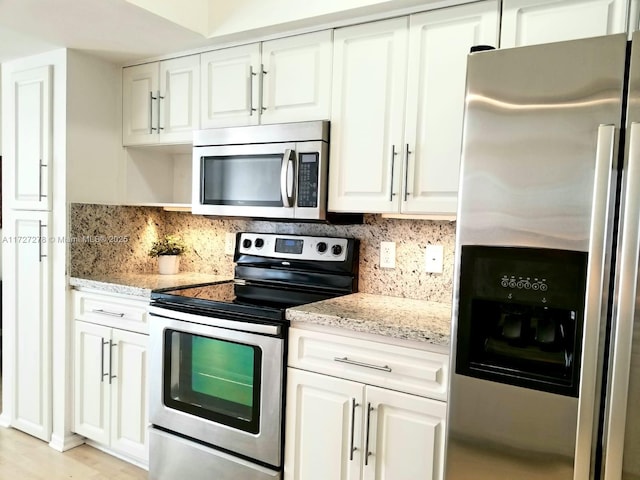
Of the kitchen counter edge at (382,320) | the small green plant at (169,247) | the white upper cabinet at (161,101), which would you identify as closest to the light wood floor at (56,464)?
the small green plant at (169,247)

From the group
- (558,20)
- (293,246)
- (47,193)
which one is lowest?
(293,246)

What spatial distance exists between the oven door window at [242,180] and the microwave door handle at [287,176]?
6cm

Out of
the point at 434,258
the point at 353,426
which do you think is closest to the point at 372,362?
the point at 353,426

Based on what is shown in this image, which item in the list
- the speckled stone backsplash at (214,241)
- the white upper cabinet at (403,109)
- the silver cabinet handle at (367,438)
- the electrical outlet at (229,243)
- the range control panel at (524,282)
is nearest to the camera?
the range control panel at (524,282)

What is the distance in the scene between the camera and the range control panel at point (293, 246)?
239 cm

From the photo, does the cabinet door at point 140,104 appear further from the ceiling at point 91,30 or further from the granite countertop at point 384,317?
the granite countertop at point 384,317

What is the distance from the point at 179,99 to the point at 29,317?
1.51 meters

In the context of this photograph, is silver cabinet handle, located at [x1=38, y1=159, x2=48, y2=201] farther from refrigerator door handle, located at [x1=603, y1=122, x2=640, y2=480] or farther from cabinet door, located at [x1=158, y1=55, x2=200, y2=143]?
refrigerator door handle, located at [x1=603, y1=122, x2=640, y2=480]

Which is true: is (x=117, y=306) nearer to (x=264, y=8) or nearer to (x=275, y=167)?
(x=275, y=167)

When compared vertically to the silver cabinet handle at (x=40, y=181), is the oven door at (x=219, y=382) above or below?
below

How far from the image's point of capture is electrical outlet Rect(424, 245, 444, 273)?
7.25 ft

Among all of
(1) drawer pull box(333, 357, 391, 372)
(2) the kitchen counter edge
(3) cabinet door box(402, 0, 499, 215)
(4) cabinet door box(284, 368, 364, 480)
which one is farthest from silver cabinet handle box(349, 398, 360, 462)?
(3) cabinet door box(402, 0, 499, 215)

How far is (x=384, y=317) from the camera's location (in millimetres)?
1799

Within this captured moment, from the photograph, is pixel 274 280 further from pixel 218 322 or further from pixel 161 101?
pixel 161 101
